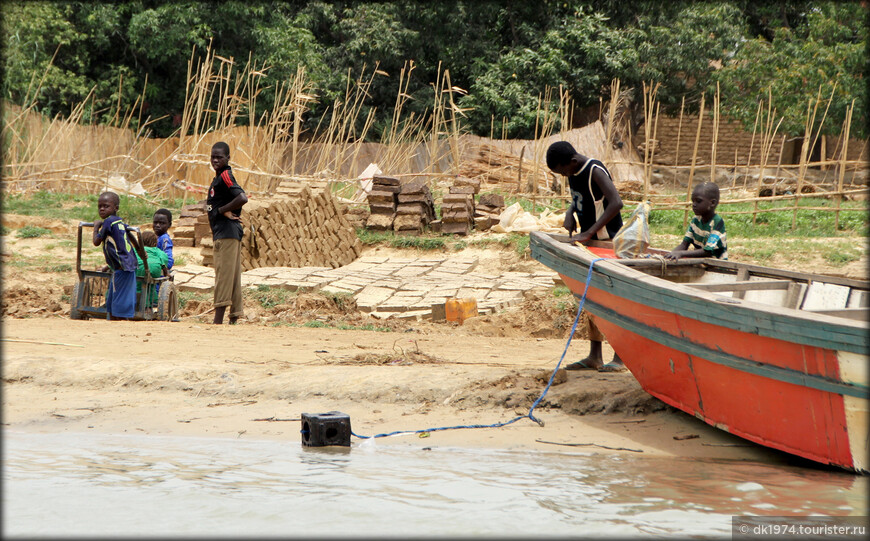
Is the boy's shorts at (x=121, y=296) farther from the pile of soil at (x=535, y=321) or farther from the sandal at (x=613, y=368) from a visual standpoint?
the sandal at (x=613, y=368)

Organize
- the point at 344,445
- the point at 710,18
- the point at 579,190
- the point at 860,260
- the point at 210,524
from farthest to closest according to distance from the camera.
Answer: the point at 710,18 < the point at 860,260 < the point at 579,190 < the point at 344,445 < the point at 210,524

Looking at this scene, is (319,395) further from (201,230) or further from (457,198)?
(457,198)

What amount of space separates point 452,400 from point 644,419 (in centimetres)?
121

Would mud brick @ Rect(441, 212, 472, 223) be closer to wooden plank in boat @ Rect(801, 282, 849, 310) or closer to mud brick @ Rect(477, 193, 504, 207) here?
mud brick @ Rect(477, 193, 504, 207)

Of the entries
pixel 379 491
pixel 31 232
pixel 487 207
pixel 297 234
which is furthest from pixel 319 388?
pixel 31 232

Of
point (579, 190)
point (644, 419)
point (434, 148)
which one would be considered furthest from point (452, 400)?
point (434, 148)

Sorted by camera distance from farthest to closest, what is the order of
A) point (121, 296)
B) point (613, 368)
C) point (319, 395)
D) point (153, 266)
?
point (153, 266)
point (121, 296)
point (613, 368)
point (319, 395)

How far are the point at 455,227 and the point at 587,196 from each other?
6.97 metres

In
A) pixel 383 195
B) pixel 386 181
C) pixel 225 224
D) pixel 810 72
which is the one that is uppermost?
pixel 810 72

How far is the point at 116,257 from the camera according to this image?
7.10 metres

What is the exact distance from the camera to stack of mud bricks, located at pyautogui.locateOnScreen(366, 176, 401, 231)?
41.6ft

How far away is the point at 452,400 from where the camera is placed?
16.5ft

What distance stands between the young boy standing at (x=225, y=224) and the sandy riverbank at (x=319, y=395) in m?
1.04

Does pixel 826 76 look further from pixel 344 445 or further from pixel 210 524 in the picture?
pixel 210 524
